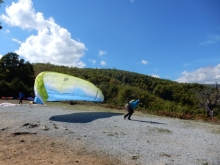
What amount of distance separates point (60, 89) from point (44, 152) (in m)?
10.7

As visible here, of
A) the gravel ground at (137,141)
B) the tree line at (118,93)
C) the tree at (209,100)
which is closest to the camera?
the gravel ground at (137,141)

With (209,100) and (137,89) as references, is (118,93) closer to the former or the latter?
(137,89)

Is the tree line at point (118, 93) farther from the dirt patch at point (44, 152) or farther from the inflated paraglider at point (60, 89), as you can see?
the dirt patch at point (44, 152)

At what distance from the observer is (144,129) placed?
50.4 ft

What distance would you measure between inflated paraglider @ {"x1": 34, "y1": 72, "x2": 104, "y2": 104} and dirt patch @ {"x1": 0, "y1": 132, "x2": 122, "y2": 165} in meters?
7.42

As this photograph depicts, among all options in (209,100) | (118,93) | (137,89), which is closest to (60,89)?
(209,100)

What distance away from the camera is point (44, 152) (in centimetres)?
959

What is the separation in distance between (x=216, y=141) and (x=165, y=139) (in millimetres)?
3029

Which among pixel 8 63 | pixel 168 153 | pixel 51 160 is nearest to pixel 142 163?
pixel 168 153

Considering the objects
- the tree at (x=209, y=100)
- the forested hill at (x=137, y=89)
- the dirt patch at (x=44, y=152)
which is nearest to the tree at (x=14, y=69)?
the forested hill at (x=137, y=89)

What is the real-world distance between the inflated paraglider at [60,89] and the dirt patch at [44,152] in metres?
7.42

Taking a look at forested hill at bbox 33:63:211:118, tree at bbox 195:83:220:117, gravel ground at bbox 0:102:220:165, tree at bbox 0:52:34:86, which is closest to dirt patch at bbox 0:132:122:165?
gravel ground at bbox 0:102:220:165

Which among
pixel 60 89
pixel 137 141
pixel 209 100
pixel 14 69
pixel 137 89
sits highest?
pixel 14 69

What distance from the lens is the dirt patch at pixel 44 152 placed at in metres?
8.70
